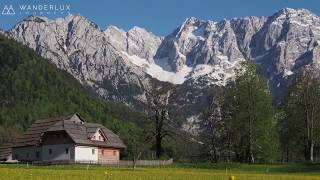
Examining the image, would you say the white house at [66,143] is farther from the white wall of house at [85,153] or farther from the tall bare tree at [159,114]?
the tall bare tree at [159,114]

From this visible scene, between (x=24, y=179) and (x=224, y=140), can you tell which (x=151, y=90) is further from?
(x=24, y=179)

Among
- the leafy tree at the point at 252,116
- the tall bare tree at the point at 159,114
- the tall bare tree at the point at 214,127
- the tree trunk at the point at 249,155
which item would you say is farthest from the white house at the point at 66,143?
the tree trunk at the point at 249,155

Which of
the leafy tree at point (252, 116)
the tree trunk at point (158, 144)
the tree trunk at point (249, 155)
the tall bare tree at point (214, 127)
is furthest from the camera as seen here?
the tall bare tree at point (214, 127)

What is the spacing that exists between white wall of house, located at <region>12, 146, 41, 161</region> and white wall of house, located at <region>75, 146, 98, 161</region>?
9.53m

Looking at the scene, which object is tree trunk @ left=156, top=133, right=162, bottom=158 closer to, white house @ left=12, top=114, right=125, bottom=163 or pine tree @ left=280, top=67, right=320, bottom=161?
white house @ left=12, top=114, right=125, bottom=163

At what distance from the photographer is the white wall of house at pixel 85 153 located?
112 meters

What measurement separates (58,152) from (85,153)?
5.00 metres

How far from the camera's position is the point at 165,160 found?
94375mm

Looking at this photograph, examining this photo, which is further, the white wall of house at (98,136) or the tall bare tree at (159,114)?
the white wall of house at (98,136)

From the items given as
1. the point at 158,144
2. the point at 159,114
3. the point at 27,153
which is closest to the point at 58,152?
the point at 27,153

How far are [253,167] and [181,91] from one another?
39214mm

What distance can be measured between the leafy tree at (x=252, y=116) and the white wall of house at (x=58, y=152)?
110 feet

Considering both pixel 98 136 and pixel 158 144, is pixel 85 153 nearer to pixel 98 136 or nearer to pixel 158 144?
pixel 98 136

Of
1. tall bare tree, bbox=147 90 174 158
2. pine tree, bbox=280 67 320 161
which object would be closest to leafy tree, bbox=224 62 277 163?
pine tree, bbox=280 67 320 161
